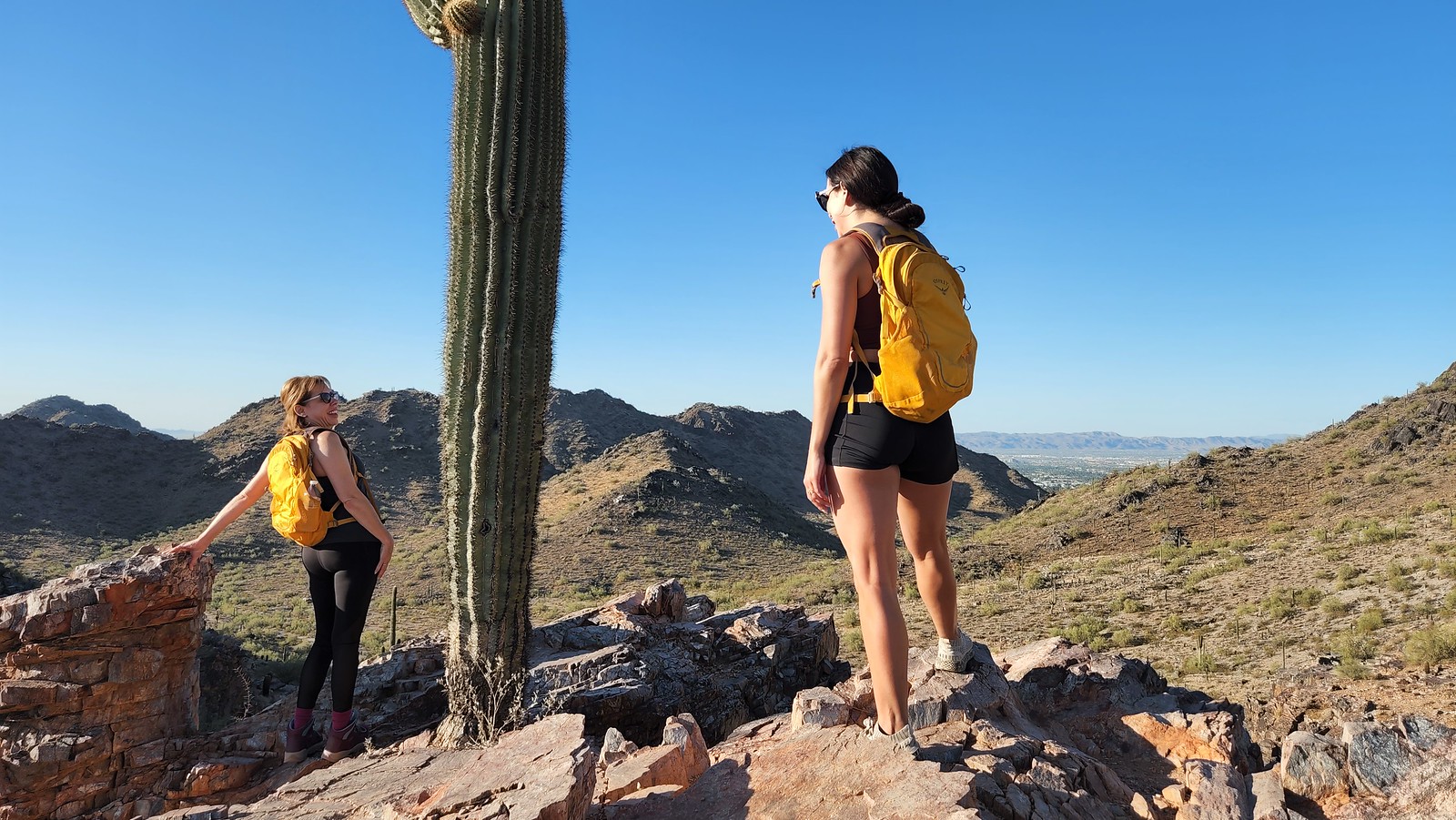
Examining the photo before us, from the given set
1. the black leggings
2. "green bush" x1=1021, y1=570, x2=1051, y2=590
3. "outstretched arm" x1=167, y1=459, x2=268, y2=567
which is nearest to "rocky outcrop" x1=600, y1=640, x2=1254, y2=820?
the black leggings

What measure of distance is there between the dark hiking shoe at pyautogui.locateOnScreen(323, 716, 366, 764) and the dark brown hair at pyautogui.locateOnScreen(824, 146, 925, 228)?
374 cm

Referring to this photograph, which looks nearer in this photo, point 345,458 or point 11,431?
point 345,458

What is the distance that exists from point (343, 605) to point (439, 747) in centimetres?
90

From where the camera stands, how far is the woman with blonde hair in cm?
391

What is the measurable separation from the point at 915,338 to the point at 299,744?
392 cm

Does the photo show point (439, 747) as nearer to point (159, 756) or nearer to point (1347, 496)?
point (159, 756)

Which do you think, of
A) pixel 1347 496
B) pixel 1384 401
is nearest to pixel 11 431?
pixel 1347 496

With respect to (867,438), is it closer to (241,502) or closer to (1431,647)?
(241,502)

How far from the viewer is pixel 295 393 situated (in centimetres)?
401

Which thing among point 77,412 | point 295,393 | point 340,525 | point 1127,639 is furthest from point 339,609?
point 77,412

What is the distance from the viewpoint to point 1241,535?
15.2m

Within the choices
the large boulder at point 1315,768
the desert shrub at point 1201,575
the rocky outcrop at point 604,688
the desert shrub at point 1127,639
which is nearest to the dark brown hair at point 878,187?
the rocky outcrop at point 604,688

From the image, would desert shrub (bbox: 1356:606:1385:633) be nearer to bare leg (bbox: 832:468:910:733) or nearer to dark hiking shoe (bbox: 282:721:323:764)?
bare leg (bbox: 832:468:910:733)

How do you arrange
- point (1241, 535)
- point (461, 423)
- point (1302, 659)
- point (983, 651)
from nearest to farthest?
point (983, 651) → point (461, 423) → point (1302, 659) → point (1241, 535)
